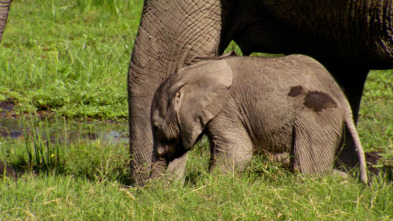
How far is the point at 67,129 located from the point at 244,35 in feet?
7.82

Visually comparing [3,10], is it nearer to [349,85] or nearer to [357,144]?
[357,144]

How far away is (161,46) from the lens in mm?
4176

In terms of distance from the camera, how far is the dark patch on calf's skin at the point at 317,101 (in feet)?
12.4

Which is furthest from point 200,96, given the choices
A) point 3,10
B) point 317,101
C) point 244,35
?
point 3,10

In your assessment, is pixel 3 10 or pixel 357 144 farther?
pixel 357 144

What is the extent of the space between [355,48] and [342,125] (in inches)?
19.0

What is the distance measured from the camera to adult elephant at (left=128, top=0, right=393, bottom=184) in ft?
13.0

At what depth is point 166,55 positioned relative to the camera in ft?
13.8

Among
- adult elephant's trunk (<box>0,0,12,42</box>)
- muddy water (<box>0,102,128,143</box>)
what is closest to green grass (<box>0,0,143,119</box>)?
muddy water (<box>0,102,128,143</box>)

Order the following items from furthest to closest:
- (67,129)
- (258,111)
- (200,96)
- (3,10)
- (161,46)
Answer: (67,129)
(161,46)
(200,96)
(258,111)
(3,10)

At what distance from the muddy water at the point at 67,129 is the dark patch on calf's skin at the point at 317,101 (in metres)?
2.26

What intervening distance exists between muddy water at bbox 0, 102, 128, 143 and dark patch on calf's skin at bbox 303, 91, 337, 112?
2.26 metres

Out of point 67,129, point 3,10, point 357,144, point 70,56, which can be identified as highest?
point 3,10

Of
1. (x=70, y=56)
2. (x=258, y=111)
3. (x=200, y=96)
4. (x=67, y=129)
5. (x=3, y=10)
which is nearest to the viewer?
(x=3, y=10)
